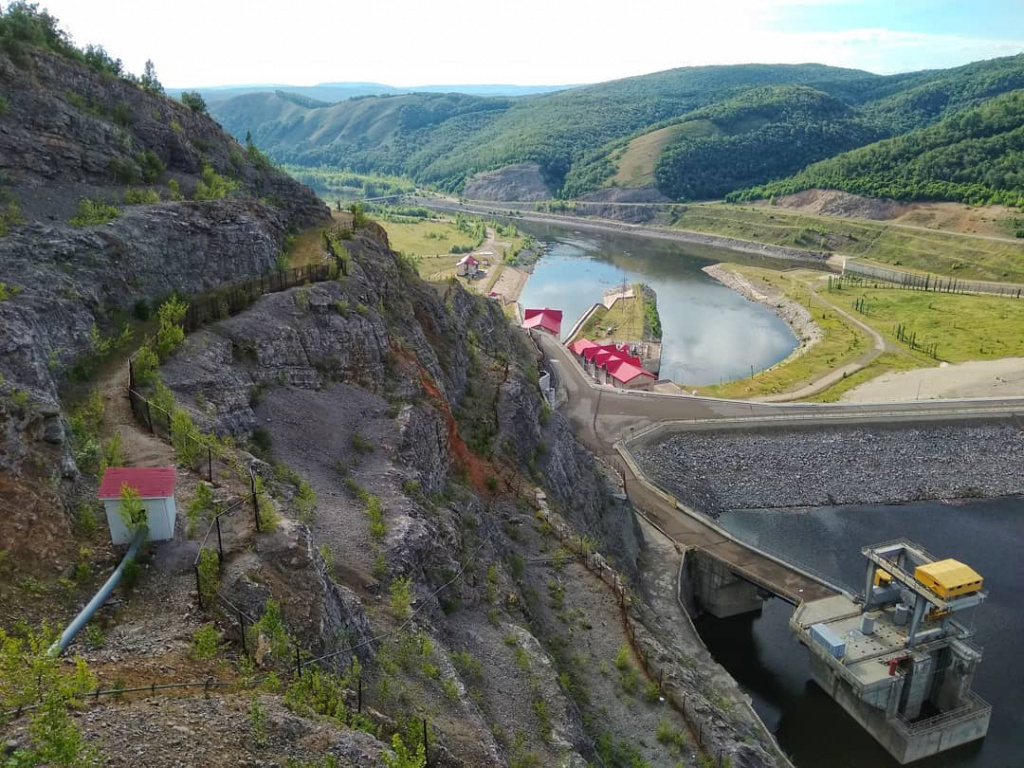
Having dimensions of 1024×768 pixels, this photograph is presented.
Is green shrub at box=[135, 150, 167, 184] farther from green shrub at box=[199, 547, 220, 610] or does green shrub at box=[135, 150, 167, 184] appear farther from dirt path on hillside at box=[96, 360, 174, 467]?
A: green shrub at box=[199, 547, 220, 610]

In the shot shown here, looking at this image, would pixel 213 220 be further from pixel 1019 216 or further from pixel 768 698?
pixel 1019 216

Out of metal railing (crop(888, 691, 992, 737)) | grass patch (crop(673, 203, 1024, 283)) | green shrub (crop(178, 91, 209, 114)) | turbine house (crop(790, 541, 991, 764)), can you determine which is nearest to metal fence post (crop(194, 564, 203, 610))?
turbine house (crop(790, 541, 991, 764))

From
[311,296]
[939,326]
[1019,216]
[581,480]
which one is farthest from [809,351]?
[1019,216]

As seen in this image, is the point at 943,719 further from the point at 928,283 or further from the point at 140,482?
the point at 928,283

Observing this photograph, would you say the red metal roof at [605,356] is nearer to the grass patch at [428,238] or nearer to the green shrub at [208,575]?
the grass patch at [428,238]

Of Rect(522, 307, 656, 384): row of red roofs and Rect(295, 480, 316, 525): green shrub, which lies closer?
Rect(295, 480, 316, 525): green shrub

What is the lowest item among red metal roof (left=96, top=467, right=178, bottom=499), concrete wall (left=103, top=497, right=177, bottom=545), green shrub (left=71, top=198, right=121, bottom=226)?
concrete wall (left=103, top=497, right=177, bottom=545)

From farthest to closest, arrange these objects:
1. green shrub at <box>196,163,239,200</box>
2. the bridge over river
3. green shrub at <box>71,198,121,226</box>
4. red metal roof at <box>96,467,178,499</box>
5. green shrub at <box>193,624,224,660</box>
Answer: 1. the bridge over river
2. green shrub at <box>196,163,239,200</box>
3. green shrub at <box>71,198,121,226</box>
4. red metal roof at <box>96,467,178,499</box>
5. green shrub at <box>193,624,224,660</box>
